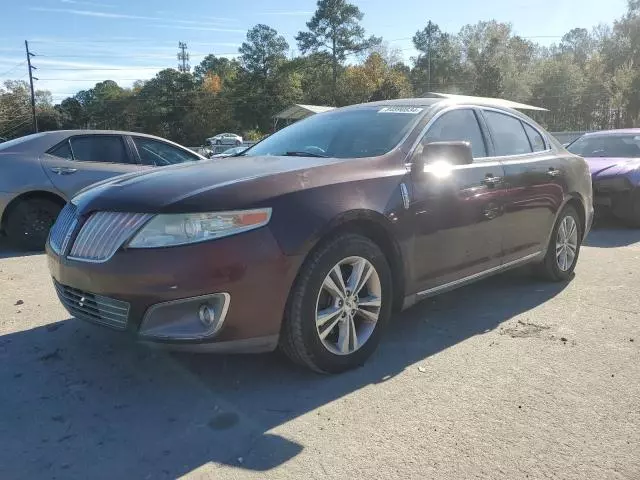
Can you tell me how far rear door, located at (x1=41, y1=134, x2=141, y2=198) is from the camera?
7.08 m

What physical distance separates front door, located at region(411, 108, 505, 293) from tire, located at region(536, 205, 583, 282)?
3.48 ft

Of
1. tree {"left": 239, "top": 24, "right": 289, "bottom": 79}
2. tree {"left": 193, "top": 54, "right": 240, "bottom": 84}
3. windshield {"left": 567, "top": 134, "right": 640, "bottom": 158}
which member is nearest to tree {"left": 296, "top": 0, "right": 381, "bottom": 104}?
tree {"left": 239, "top": 24, "right": 289, "bottom": 79}

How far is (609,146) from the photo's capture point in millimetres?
9664

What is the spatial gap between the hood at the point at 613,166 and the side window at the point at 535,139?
381 centimetres

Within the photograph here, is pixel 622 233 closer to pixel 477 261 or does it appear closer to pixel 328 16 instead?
pixel 477 261

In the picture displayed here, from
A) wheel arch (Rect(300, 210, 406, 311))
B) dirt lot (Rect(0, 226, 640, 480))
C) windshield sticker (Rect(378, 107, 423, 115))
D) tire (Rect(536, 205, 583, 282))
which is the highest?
windshield sticker (Rect(378, 107, 423, 115))

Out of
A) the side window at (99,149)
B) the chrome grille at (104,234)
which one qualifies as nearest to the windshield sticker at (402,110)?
the chrome grille at (104,234)

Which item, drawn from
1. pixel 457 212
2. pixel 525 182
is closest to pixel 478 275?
pixel 457 212

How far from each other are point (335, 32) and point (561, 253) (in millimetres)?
71910

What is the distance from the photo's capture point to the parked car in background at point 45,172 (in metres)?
6.87

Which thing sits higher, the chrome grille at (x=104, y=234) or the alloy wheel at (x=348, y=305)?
the chrome grille at (x=104, y=234)

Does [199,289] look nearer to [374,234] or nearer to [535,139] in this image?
[374,234]

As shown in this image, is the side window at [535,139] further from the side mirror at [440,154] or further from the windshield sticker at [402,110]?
the side mirror at [440,154]

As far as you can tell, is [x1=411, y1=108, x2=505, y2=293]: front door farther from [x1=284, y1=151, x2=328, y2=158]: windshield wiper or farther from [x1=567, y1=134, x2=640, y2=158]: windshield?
[x1=567, y1=134, x2=640, y2=158]: windshield
